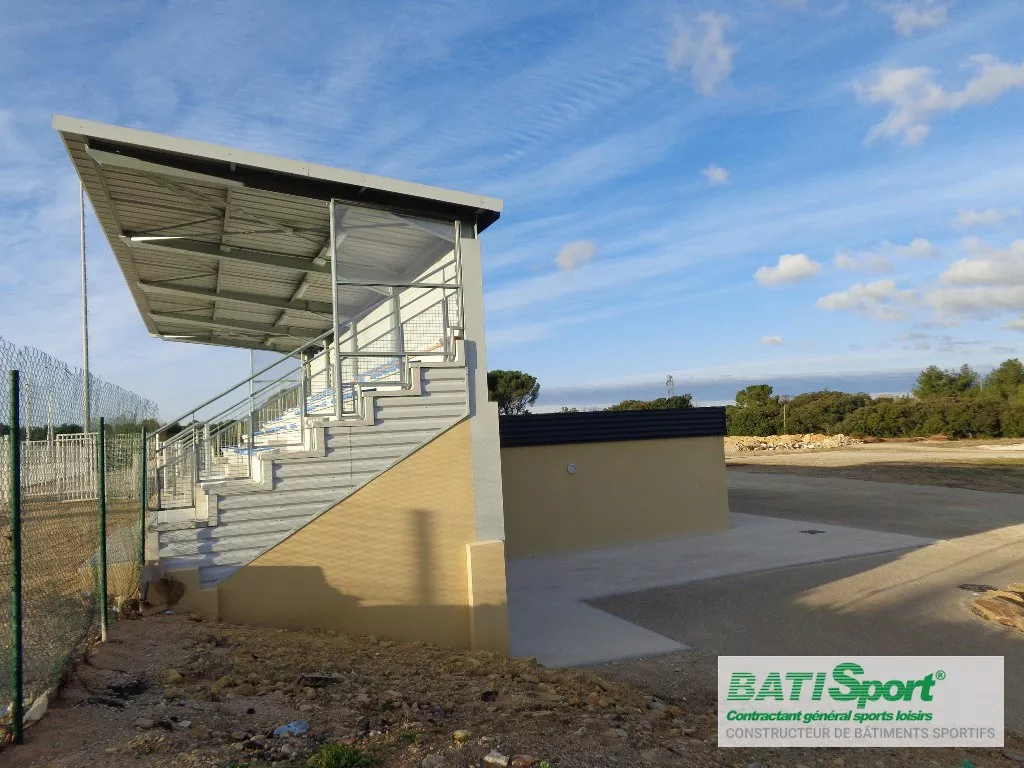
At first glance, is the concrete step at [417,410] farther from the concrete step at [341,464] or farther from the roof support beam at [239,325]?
the roof support beam at [239,325]

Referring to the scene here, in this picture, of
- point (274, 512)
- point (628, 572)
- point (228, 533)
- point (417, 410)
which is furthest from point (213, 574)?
point (628, 572)

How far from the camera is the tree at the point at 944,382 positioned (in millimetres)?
63562

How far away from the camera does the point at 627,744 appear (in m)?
4.46

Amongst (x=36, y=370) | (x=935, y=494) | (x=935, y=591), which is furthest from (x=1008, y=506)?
(x=36, y=370)


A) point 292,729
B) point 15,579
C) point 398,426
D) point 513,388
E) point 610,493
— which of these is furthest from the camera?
point 513,388

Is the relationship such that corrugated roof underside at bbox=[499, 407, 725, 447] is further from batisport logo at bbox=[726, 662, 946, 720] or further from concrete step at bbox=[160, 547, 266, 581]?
batisport logo at bbox=[726, 662, 946, 720]

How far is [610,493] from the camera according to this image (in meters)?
13.8

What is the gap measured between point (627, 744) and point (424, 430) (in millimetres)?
3944

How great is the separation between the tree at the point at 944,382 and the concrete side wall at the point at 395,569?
212ft

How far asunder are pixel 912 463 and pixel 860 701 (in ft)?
88.2

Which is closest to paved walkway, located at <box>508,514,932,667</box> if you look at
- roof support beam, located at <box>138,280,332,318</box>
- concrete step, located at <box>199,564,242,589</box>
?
concrete step, located at <box>199,564,242,589</box>

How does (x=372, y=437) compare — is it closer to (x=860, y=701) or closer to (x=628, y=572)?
(x=860, y=701)

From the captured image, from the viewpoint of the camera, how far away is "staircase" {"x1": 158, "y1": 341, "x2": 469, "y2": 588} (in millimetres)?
6762

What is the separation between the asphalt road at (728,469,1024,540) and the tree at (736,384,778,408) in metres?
33.4
